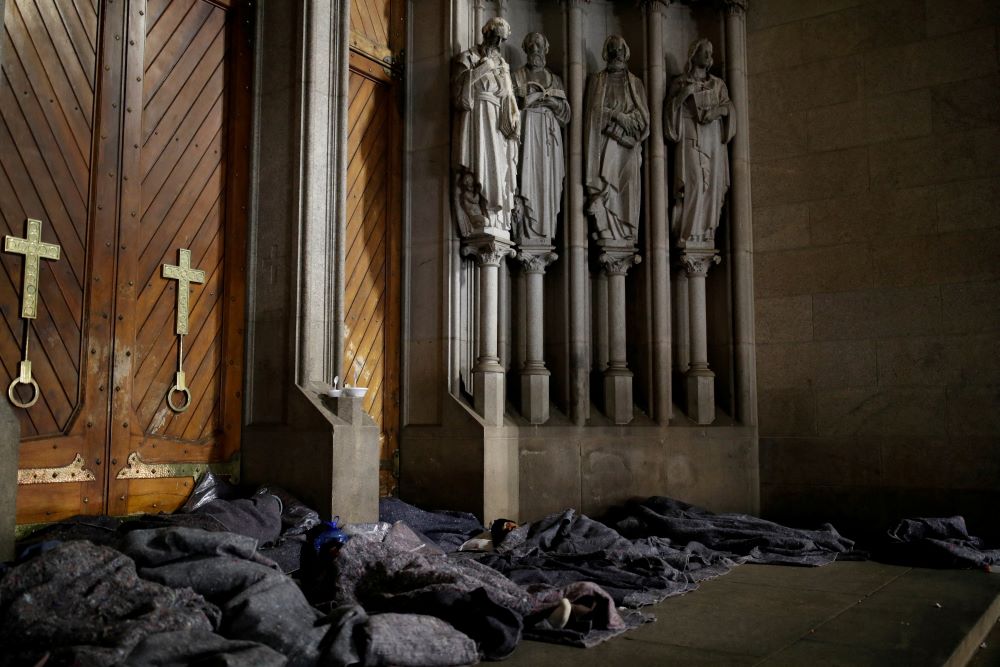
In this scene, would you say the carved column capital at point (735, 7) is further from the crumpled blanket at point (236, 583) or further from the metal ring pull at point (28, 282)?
the crumpled blanket at point (236, 583)

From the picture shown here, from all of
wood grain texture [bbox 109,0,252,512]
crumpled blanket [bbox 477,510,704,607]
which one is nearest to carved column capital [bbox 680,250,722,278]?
crumpled blanket [bbox 477,510,704,607]

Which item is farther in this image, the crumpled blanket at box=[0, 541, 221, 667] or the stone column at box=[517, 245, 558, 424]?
the stone column at box=[517, 245, 558, 424]

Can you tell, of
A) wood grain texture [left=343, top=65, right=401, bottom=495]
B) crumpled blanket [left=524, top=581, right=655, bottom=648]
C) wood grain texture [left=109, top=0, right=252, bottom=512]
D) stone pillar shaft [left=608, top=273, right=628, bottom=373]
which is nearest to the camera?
crumpled blanket [left=524, top=581, right=655, bottom=648]

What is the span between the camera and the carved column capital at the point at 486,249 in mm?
6435

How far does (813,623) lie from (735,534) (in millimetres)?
1972

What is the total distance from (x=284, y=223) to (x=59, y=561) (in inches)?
114

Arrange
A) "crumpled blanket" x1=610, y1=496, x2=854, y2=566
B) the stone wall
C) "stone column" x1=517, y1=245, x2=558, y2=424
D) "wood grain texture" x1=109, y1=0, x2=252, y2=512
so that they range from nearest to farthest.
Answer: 1. "wood grain texture" x1=109, y1=0, x2=252, y2=512
2. "crumpled blanket" x1=610, y1=496, x2=854, y2=566
3. the stone wall
4. "stone column" x1=517, y1=245, x2=558, y2=424

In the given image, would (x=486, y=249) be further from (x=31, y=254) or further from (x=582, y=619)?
(x=582, y=619)

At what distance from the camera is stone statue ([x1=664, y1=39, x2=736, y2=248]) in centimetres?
702

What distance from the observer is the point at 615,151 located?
699 cm

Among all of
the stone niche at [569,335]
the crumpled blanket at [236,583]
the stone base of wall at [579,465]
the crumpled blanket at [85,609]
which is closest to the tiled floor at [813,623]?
the crumpled blanket at [236,583]

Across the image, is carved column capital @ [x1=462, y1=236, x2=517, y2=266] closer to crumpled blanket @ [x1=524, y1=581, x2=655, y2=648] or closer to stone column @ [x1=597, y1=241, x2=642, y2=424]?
stone column @ [x1=597, y1=241, x2=642, y2=424]

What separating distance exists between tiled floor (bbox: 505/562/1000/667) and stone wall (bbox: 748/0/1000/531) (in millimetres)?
1627

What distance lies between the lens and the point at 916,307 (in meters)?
6.50
